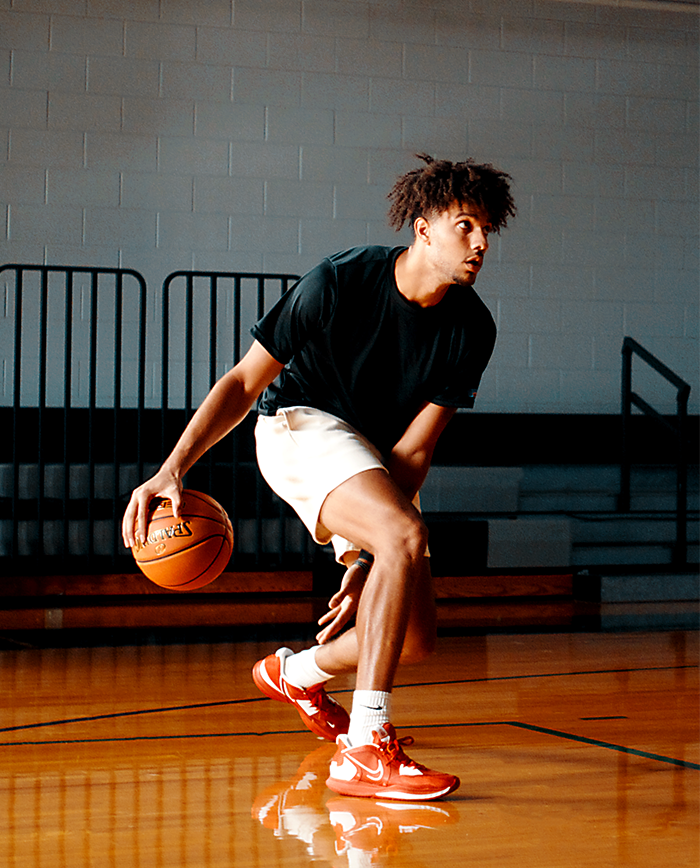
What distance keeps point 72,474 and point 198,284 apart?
168cm

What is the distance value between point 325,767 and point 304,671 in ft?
0.90

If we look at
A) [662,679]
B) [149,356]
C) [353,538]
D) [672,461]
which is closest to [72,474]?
[149,356]

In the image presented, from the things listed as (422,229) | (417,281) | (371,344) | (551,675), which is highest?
(422,229)

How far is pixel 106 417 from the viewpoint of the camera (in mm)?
5969

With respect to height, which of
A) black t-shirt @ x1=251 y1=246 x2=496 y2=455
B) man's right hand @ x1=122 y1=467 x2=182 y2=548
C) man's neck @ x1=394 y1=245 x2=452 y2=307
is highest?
man's neck @ x1=394 y1=245 x2=452 y2=307

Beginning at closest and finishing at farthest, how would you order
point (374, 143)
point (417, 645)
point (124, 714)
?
point (417, 645) → point (124, 714) → point (374, 143)

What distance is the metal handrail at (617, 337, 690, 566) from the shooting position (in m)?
5.98

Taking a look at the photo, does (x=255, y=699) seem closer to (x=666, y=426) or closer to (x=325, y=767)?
(x=325, y=767)

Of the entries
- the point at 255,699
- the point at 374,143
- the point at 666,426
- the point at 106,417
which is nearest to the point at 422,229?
the point at 255,699

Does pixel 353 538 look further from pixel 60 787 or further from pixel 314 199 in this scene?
pixel 314 199

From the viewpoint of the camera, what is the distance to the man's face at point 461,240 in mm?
2248

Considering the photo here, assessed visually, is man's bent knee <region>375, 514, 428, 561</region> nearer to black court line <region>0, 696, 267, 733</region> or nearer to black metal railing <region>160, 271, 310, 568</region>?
black court line <region>0, 696, 267, 733</region>

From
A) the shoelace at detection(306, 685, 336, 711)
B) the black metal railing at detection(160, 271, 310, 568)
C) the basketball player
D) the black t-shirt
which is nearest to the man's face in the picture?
the basketball player

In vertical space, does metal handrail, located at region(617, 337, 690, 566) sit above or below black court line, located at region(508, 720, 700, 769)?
above
